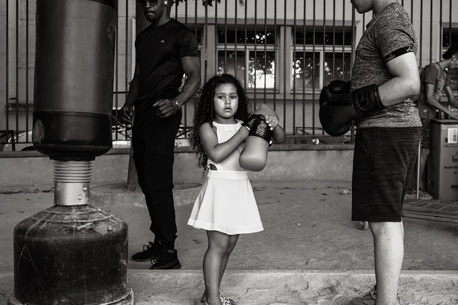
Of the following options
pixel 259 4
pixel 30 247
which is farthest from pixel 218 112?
pixel 259 4

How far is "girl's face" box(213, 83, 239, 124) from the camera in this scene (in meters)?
3.52

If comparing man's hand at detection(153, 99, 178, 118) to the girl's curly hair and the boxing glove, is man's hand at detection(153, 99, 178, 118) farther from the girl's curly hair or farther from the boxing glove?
the boxing glove

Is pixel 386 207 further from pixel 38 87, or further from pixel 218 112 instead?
pixel 38 87

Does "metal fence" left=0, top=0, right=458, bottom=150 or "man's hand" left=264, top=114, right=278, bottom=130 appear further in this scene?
"metal fence" left=0, top=0, right=458, bottom=150

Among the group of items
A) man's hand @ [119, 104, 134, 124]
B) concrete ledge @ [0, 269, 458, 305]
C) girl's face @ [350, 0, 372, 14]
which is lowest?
concrete ledge @ [0, 269, 458, 305]

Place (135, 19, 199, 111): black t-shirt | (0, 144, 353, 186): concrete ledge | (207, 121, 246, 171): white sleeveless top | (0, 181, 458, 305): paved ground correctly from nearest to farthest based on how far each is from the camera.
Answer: (207, 121, 246, 171): white sleeveless top, (0, 181, 458, 305): paved ground, (135, 19, 199, 111): black t-shirt, (0, 144, 353, 186): concrete ledge

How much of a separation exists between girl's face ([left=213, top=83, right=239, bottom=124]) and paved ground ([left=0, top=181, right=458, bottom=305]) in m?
1.01

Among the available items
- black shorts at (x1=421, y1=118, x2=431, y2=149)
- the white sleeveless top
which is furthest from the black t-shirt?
black shorts at (x1=421, y1=118, x2=431, y2=149)

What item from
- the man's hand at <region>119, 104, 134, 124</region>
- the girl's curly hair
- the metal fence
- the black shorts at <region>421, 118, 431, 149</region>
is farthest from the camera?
the metal fence

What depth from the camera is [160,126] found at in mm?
4191

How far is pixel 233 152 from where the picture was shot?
3.43 meters

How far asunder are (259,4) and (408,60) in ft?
36.2

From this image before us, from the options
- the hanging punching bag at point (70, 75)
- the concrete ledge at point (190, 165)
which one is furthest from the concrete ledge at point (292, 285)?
the concrete ledge at point (190, 165)

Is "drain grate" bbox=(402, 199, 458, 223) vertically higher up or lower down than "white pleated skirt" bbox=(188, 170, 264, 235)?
lower down
